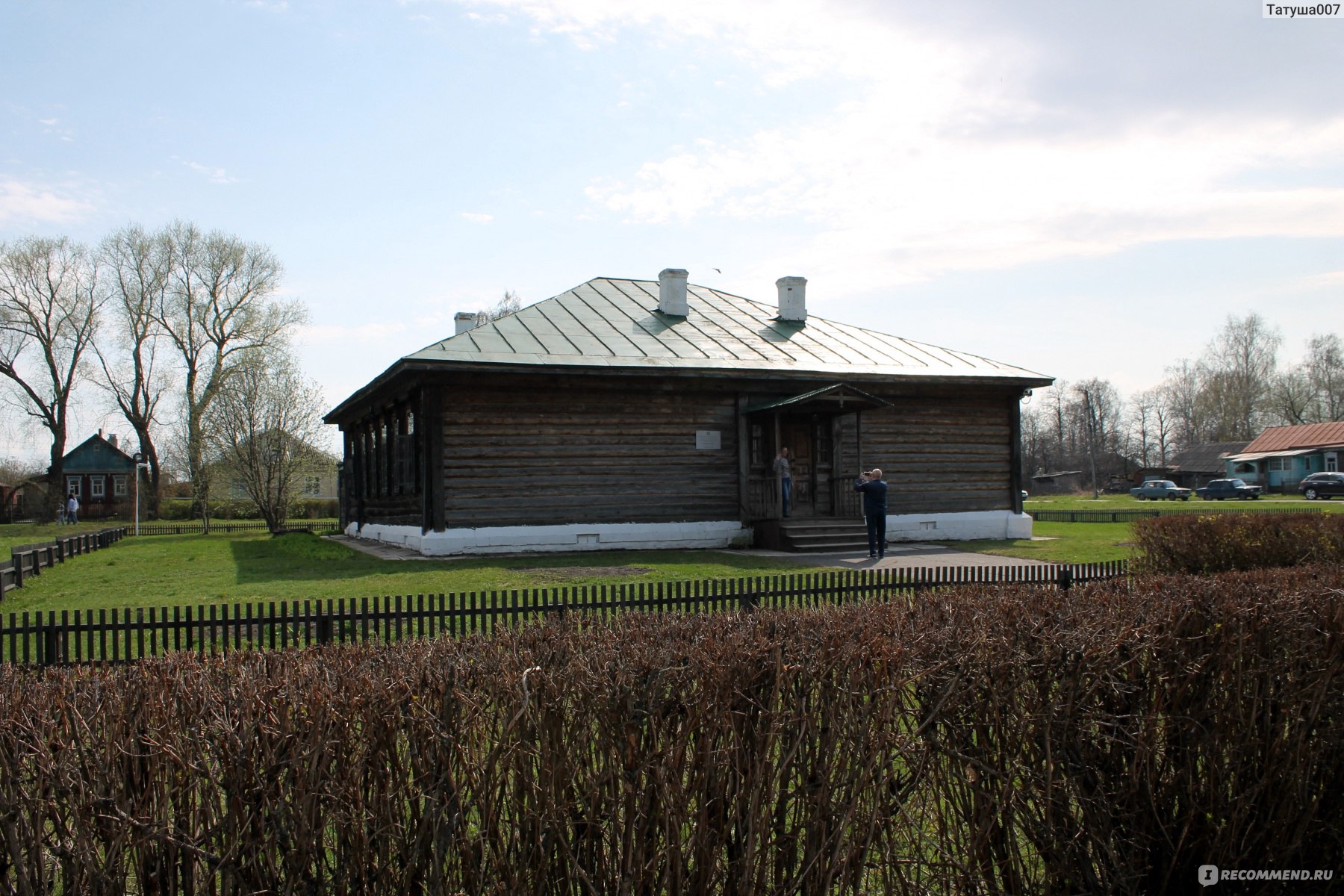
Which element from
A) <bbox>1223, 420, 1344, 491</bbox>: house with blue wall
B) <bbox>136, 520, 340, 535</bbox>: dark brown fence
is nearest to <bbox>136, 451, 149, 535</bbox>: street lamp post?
<bbox>136, 520, 340, 535</bbox>: dark brown fence

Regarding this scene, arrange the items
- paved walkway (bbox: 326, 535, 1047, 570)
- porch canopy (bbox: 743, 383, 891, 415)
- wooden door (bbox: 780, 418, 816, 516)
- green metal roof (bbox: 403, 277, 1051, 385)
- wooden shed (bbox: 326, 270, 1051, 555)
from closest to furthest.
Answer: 1. paved walkway (bbox: 326, 535, 1047, 570)
2. wooden shed (bbox: 326, 270, 1051, 555)
3. porch canopy (bbox: 743, 383, 891, 415)
4. green metal roof (bbox: 403, 277, 1051, 385)
5. wooden door (bbox: 780, 418, 816, 516)

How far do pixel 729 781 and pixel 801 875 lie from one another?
15.2 inches

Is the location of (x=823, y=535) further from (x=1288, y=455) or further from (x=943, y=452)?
(x=1288, y=455)

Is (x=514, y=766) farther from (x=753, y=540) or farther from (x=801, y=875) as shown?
(x=753, y=540)

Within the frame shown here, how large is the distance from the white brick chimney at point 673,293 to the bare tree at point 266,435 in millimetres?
17467

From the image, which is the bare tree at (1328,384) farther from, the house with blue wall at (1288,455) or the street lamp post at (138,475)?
the street lamp post at (138,475)

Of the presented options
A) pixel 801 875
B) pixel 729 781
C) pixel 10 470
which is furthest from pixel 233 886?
pixel 10 470

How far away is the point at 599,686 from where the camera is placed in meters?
3.16

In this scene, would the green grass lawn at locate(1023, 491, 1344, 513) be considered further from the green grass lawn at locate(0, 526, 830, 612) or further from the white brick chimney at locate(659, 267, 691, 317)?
the green grass lawn at locate(0, 526, 830, 612)

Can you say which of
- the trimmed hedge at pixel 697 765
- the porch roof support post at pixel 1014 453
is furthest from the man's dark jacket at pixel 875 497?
the trimmed hedge at pixel 697 765

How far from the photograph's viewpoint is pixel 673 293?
24.5 meters

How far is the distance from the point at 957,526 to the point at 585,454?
9.17m

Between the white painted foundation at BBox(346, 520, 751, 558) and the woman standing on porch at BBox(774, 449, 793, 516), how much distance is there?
125 cm

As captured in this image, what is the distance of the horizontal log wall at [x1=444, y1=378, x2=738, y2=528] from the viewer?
1972 centimetres
